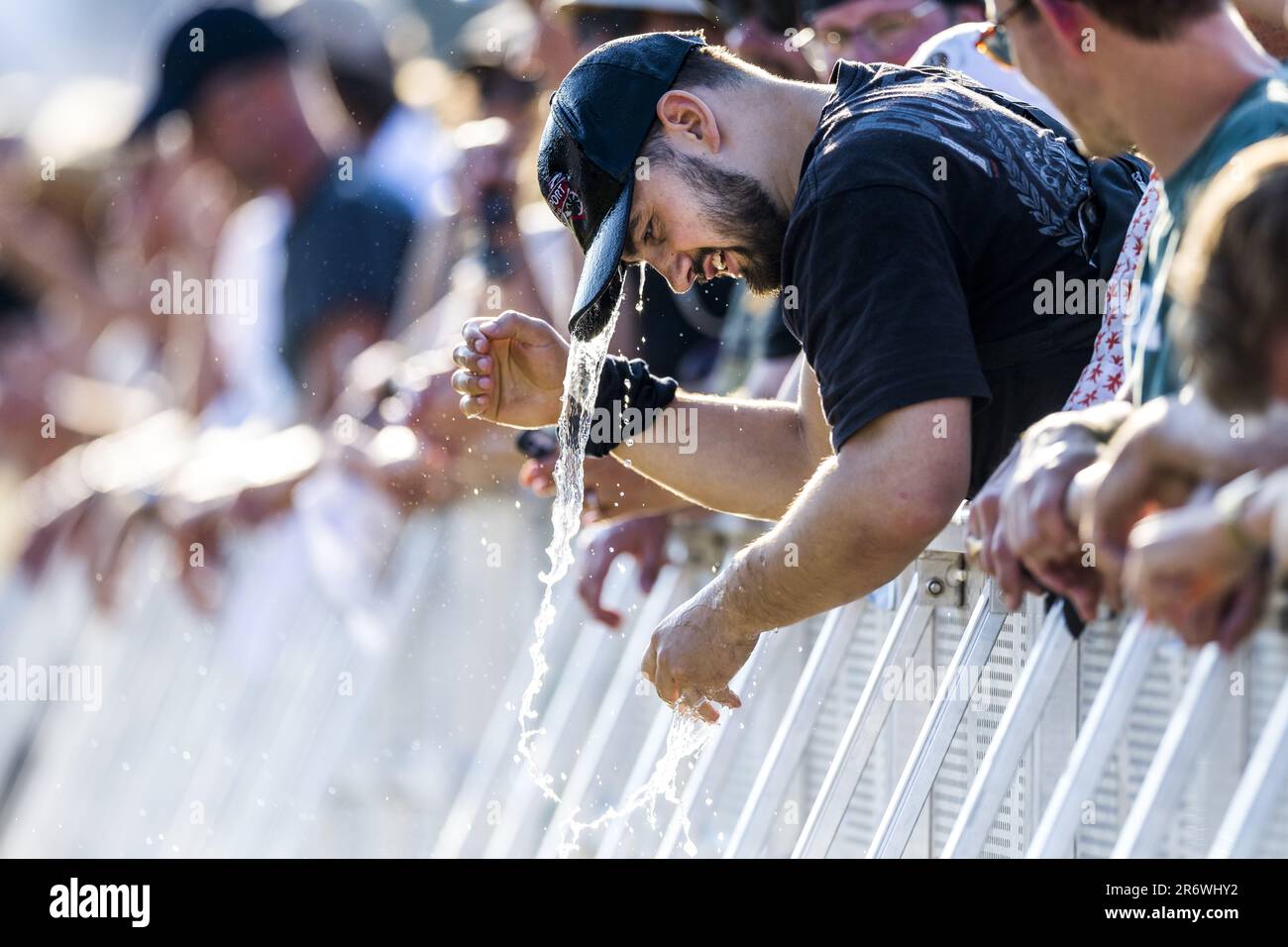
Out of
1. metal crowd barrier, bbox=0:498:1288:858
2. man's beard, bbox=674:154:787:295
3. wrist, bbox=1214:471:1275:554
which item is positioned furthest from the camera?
man's beard, bbox=674:154:787:295

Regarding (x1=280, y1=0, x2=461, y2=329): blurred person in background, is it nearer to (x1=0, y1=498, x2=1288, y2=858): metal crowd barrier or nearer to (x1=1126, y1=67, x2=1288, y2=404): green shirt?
(x1=0, y1=498, x2=1288, y2=858): metal crowd barrier

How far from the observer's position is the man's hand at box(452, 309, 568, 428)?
10.9 ft

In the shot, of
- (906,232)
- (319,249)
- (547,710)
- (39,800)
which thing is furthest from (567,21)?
A: (39,800)

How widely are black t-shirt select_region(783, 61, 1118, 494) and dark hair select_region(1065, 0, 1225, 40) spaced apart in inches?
21.3

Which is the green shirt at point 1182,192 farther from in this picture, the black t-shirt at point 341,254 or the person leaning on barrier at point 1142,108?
the black t-shirt at point 341,254

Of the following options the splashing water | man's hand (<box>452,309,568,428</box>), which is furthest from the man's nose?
man's hand (<box>452,309,568,428</box>)

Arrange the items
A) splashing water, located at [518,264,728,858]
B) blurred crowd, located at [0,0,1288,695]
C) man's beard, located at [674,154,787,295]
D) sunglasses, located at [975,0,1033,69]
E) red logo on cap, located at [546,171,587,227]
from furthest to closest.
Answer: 1. splashing water, located at [518,264,728,858]
2. red logo on cap, located at [546,171,587,227]
3. man's beard, located at [674,154,787,295]
4. sunglasses, located at [975,0,1033,69]
5. blurred crowd, located at [0,0,1288,695]

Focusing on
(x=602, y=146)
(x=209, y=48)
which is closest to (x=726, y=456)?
(x=602, y=146)

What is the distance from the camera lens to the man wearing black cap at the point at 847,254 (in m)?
2.44

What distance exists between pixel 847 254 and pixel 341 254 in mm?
3177

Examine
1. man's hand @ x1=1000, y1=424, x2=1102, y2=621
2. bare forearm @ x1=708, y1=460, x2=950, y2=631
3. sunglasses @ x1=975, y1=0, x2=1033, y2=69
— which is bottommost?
bare forearm @ x1=708, y1=460, x2=950, y2=631

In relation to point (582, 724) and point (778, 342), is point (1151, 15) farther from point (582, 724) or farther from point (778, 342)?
point (582, 724)

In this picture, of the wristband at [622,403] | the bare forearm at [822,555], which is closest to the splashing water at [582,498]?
the wristband at [622,403]

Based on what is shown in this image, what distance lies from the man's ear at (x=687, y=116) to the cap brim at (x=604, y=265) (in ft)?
0.39
